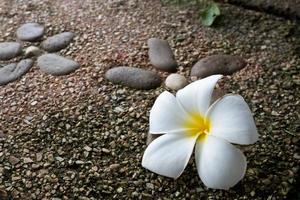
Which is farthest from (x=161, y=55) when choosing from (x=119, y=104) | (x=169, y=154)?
(x=169, y=154)

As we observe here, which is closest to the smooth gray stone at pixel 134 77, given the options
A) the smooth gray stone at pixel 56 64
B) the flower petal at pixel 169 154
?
the smooth gray stone at pixel 56 64

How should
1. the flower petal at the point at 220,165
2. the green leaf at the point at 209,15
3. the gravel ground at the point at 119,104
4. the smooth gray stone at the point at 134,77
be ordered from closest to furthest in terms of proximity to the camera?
the flower petal at the point at 220,165
the gravel ground at the point at 119,104
the smooth gray stone at the point at 134,77
the green leaf at the point at 209,15

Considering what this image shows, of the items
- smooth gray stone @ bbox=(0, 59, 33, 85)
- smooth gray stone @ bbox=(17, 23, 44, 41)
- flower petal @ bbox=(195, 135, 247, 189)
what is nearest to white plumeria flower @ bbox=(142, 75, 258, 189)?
flower petal @ bbox=(195, 135, 247, 189)

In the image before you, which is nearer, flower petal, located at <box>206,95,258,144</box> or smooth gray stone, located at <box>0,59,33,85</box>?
flower petal, located at <box>206,95,258,144</box>

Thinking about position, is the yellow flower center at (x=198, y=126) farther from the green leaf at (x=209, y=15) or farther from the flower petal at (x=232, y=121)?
the green leaf at (x=209, y=15)

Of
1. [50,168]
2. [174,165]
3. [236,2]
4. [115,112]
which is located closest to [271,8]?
[236,2]

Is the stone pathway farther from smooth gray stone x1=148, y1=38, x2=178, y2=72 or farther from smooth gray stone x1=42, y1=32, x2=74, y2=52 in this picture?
smooth gray stone x1=148, y1=38, x2=178, y2=72

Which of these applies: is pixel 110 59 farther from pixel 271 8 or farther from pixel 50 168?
pixel 271 8
